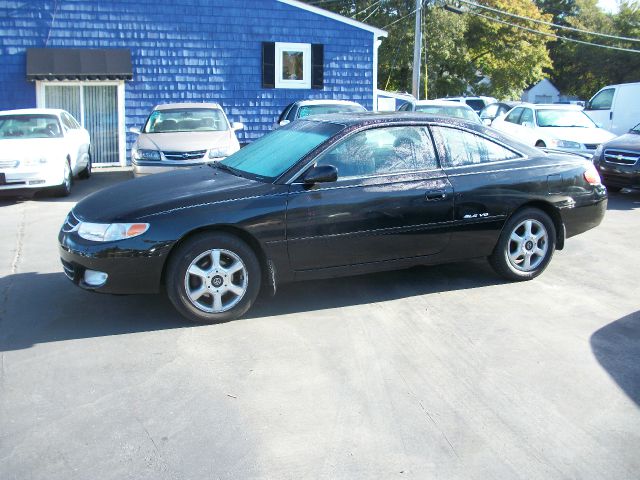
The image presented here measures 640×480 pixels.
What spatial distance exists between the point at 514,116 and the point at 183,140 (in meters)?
8.01

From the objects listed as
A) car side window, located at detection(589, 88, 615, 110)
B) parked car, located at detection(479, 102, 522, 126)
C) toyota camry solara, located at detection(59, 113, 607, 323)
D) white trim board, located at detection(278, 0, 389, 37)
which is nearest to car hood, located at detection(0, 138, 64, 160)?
toyota camry solara, located at detection(59, 113, 607, 323)

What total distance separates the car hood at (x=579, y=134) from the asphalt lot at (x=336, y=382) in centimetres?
771

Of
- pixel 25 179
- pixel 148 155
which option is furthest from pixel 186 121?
pixel 25 179

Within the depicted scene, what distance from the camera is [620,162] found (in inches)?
462

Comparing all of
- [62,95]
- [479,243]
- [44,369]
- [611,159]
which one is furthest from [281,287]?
[62,95]

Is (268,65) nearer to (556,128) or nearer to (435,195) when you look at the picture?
(556,128)

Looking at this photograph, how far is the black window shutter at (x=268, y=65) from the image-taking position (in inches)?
705

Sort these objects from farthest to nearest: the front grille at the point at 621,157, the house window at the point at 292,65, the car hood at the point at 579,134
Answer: the house window at the point at 292,65
the car hood at the point at 579,134
the front grille at the point at 621,157

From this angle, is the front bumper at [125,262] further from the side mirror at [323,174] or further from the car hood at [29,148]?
the car hood at [29,148]

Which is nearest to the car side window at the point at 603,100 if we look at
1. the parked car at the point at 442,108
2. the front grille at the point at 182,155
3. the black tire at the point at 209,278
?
the parked car at the point at 442,108

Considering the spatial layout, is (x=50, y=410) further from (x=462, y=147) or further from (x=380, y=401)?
(x=462, y=147)

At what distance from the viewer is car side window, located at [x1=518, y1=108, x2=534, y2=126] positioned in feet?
49.4

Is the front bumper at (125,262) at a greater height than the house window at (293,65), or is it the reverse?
the house window at (293,65)

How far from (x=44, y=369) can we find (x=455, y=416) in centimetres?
263
